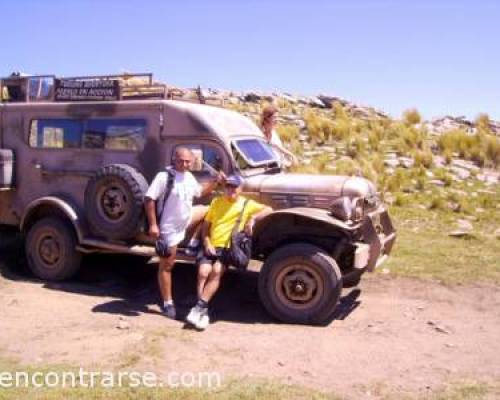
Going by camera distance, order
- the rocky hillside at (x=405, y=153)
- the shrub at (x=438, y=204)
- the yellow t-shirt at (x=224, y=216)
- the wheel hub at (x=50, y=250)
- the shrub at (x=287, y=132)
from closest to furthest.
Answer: the yellow t-shirt at (x=224, y=216)
the wheel hub at (x=50, y=250)
the shrub at (x=438, y=204)
the rocky hillside at (x=405, y=153)
the shrub at (x=287, y=132)

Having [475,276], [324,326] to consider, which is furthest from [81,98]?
[475,276]

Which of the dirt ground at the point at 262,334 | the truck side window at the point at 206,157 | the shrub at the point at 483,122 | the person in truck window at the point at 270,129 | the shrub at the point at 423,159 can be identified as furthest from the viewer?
the shrub at the point at 483,122

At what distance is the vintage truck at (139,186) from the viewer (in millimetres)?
6965

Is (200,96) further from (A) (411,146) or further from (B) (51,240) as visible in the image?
(A) (411,146)

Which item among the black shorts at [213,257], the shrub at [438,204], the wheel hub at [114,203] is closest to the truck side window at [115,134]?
the wheel hub at [114,203]

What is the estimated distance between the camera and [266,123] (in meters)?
8.95

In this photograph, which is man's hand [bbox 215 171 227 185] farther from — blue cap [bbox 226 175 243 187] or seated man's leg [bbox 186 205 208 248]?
seated man's leg [bbox 186 205 208 248]

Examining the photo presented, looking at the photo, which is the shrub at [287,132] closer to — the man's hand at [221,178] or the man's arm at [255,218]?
the man's hand at [221,178]

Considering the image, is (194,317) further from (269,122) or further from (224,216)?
(269,122)

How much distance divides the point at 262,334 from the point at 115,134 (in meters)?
3.18

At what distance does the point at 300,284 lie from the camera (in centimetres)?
691

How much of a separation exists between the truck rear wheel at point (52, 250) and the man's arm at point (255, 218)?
2472 mm

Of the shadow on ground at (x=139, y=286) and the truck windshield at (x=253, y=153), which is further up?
the truck windshield at (x=253, y=153)

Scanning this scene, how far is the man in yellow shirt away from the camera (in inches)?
274
